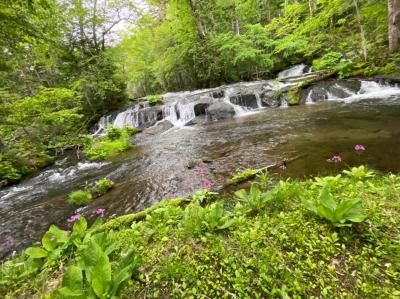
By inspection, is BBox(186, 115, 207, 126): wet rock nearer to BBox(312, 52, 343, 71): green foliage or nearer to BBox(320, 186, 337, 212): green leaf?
BBox(312, 52, 343, 71): green foliage

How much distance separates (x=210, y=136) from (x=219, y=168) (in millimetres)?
3759

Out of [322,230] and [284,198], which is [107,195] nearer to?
[284,198]

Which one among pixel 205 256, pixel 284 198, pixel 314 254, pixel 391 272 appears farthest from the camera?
pixel 284 198

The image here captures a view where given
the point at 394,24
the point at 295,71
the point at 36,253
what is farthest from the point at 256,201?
the point at 295,71

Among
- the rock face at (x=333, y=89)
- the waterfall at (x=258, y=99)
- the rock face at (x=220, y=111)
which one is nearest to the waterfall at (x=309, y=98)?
the rock face at (x=333, y=89)

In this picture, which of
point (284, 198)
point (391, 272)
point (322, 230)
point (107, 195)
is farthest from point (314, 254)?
point (107, 195)

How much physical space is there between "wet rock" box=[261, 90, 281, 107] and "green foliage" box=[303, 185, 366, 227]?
37.7ft

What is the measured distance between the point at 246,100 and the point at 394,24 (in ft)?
23.2

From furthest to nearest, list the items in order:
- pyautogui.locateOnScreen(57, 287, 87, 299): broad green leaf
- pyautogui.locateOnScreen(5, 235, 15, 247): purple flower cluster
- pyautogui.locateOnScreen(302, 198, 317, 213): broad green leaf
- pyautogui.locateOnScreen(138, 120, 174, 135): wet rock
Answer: pyautogui.locateOnScreen(138, 120, 174, 135): wet rock → pyautogui.locateOnScreen(5, 235, 15, 247): purple flower cluster → pyautogui.locateOnScreen(302, 198, 317, 213): broad green leaf → pyautogui.locateOnScreen(57, 287, 87, 299): broad green leaf

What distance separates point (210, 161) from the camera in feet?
19.0

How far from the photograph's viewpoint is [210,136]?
891cm

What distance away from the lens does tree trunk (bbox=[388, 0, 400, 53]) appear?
8.40 m

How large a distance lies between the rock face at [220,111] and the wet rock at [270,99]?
2.01 meters

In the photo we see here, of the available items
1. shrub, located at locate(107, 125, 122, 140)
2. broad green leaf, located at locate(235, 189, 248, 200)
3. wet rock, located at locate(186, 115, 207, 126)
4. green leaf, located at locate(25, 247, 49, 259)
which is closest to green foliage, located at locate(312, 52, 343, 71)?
wet rock, located at locate(186, 115, 207, 126)
